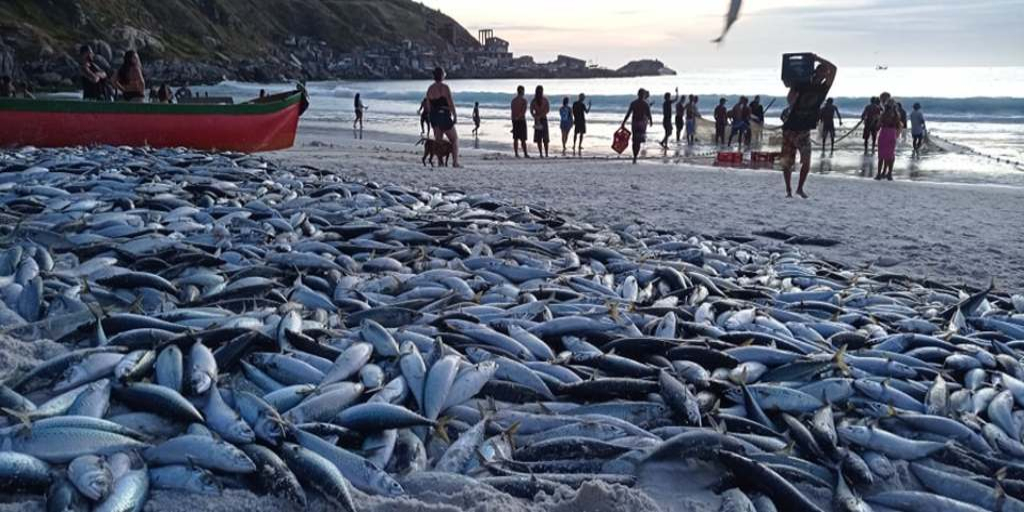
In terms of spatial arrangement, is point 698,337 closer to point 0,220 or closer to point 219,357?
point 219,357

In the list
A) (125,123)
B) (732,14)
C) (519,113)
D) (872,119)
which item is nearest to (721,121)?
(872,119)

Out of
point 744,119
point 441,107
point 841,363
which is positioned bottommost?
point 841,363

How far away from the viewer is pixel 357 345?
4684 mm

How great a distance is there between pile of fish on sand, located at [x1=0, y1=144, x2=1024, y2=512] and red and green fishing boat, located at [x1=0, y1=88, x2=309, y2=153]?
27.6 feet

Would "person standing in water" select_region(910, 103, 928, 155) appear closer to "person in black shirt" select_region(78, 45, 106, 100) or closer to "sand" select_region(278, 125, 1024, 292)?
"sand" select_region(278, 125, 1024, 292)

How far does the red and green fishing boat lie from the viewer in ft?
49.6

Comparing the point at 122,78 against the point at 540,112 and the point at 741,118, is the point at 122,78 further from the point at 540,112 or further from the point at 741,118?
the point at 741,118

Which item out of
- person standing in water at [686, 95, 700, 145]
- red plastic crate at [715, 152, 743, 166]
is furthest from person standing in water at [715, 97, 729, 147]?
red plastic crate at [715, 152, 743, 166]

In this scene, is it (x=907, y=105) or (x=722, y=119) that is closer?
(x=722, y=119)

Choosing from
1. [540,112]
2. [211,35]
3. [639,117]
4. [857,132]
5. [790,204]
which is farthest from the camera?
[211,35]

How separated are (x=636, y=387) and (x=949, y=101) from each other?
4924 cm

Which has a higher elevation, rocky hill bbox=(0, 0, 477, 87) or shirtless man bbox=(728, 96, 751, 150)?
rocky hill bbox=(0, 0, 477, 87)

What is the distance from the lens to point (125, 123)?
15.6m

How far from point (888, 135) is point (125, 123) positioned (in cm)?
1557
